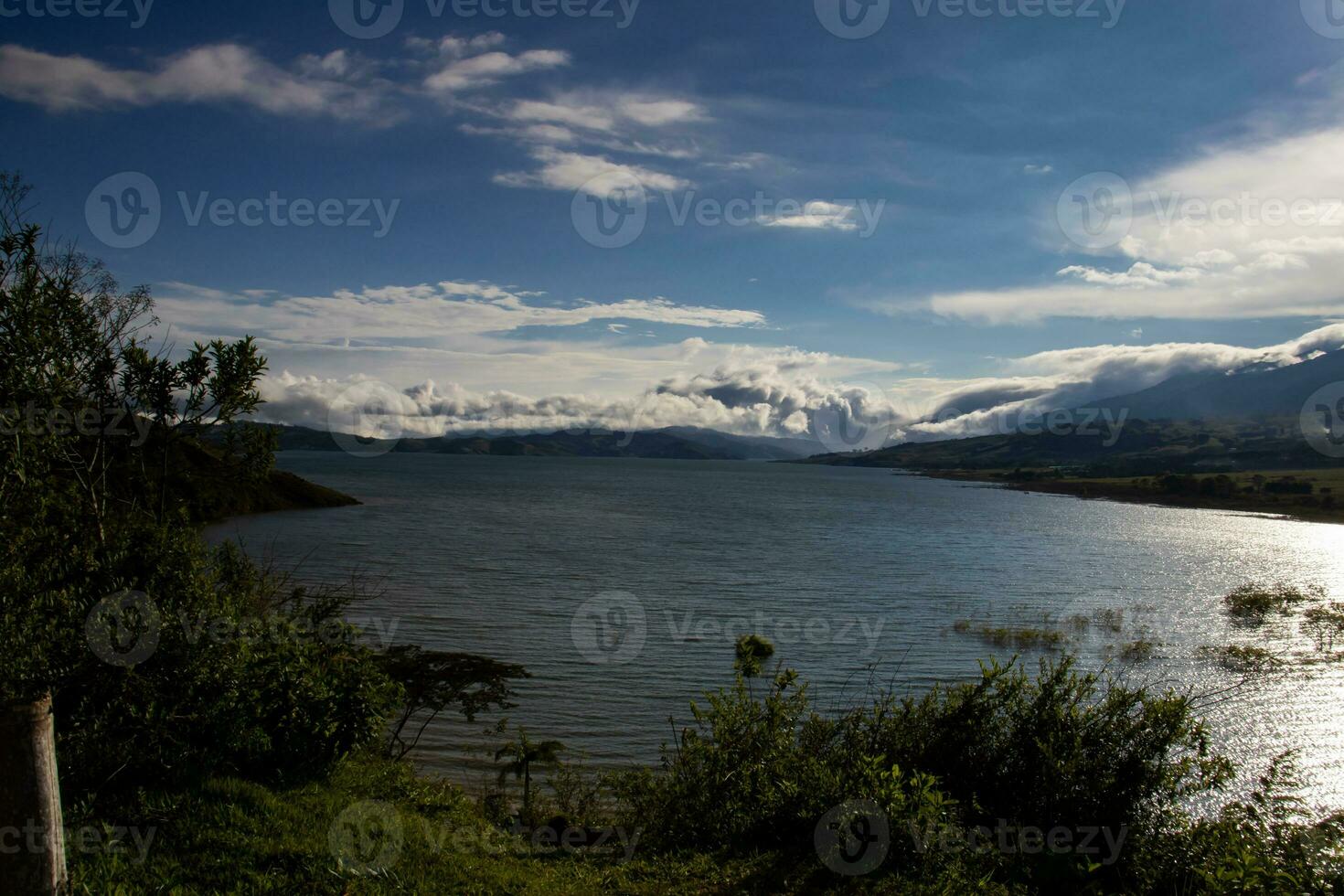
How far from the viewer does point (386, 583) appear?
47312mm

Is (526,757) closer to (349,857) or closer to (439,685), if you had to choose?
(439,685)

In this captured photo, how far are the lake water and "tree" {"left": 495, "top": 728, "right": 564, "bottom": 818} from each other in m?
0.97

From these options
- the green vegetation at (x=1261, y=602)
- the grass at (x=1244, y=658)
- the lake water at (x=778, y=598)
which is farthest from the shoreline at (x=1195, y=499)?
the grass at (x=1244, y=658)

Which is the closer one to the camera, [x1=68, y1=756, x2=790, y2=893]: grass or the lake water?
[x1=68, y1=756, x2=790, y2=893]: grass

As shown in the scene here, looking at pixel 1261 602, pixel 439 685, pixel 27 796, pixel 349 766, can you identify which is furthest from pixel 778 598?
pixel 27 796

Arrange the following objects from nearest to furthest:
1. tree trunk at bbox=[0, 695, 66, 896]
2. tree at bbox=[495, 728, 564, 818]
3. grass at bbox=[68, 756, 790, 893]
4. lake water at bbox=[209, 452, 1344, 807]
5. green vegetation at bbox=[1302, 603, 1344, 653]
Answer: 1. tree trunk at bbox=[0, 695, 66, 896]
2. grass at bbox=[68, 756, 790, 893]
3. tree at bbox=[495, 728, 564, 818]
4. lake water at bbox=[209, 452, 1344, 807]
5. green vegetation at bbox=[1302, 603, 1344, 653]

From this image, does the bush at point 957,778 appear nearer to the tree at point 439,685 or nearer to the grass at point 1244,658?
the tree at point 439,685

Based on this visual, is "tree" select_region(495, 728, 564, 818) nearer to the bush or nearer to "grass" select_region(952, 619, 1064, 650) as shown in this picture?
the bush

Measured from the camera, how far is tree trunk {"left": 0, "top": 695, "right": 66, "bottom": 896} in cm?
632

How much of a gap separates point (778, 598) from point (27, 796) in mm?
43548

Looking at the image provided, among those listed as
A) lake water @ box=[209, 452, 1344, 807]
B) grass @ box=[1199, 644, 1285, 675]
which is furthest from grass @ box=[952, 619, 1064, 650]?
grass @ box=[1199, 644, 1285, 675]

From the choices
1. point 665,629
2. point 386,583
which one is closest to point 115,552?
point 665,629

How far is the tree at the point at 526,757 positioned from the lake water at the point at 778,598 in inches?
38.2

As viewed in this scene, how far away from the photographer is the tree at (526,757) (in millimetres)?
17594
